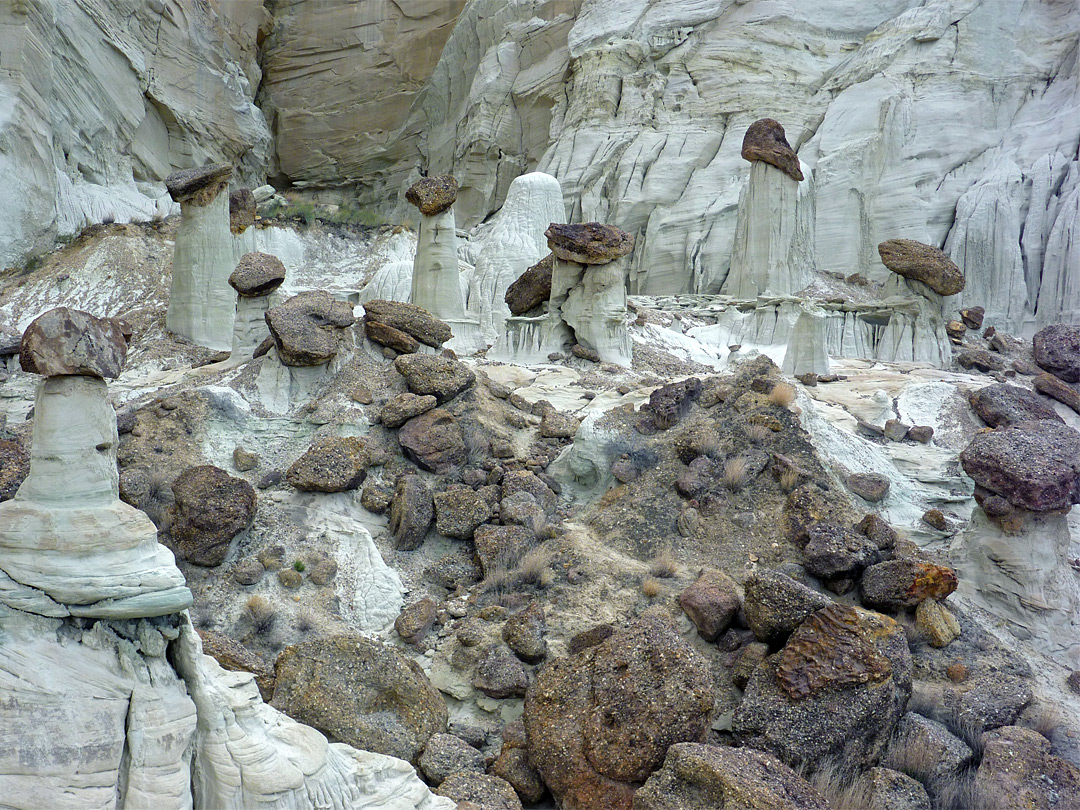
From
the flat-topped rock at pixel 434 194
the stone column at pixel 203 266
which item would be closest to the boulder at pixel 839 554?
the flat-topped rock at pixel 434 194

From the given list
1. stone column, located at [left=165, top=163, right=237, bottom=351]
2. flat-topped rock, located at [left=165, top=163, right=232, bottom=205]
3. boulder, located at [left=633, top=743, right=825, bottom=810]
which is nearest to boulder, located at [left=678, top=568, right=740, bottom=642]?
boulder, located at [left=633, top=743, right=825, bottom=810]

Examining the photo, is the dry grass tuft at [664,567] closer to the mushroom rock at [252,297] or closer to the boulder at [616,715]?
the boulder at [616,715]

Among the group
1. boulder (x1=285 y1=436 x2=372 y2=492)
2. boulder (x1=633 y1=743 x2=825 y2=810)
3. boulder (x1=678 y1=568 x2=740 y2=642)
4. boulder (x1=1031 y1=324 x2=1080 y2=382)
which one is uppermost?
boulder (x1=1031 y1=324 x2=1080 y2=382)

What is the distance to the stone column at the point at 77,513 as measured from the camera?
3127 mm

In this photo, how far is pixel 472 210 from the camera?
115 ft

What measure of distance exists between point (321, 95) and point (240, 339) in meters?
33.1

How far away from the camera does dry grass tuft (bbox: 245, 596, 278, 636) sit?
19.7 ft

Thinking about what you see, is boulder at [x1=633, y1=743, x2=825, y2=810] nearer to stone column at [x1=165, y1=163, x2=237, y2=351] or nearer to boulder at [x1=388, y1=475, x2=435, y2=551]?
boulder at [x1=388, y1=475, x2=435, y2=551]

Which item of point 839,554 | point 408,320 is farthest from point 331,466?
point 839,554

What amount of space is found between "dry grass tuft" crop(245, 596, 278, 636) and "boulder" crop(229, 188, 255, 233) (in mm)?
15556

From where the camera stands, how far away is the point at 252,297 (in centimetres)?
1185

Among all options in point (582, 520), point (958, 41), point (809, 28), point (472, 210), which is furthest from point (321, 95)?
point (582, 520)

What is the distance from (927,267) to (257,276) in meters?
13.8

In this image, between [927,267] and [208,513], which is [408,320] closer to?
[208,513]
